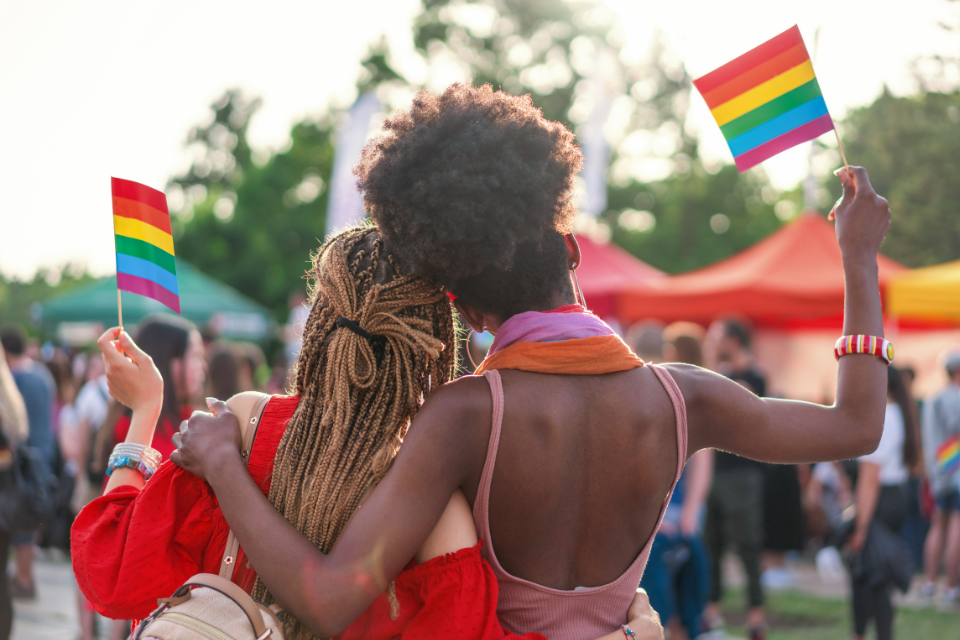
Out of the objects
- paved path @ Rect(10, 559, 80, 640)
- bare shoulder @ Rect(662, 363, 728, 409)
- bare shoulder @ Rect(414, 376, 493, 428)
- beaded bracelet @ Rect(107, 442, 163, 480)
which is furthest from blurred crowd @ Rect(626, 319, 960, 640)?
paved path @ Rect(10, 559, 80, 640)

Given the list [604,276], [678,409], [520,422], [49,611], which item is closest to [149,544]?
[520,422]

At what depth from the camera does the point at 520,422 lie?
157 cm

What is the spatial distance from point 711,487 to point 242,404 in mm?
5164

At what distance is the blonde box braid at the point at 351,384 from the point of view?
63.3 inches

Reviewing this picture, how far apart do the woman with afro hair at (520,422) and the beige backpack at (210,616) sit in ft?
0.23

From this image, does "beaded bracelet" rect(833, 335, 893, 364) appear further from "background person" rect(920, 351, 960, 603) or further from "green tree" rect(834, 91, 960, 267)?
"background person" rect(920, 351, 960, 603)

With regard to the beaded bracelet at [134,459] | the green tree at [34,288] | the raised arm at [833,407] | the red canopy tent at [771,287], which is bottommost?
the green tree at [34,288]

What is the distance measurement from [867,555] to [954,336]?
25.2 ft

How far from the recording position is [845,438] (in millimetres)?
1745

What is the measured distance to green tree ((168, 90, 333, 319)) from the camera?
1294 inches

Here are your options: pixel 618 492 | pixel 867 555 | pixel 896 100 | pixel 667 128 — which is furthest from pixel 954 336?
pixel 667 128

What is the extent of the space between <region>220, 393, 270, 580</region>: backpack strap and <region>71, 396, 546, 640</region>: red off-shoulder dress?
0.04ft

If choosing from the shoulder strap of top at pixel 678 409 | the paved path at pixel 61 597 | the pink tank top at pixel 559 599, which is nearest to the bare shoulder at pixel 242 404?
the pink tank top at pixel 559 599

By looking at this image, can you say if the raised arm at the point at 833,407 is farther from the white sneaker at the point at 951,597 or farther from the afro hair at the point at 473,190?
the white sneaker at the point at 951,597
